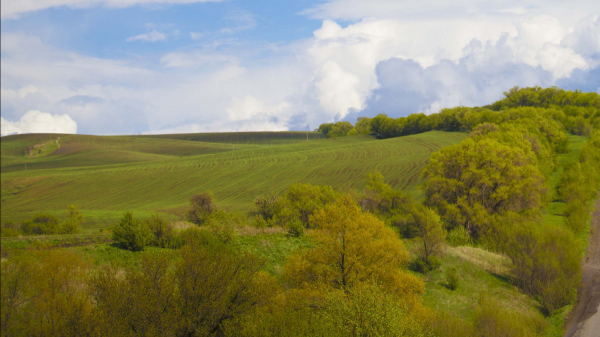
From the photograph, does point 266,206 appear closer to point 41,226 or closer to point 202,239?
point 41,226

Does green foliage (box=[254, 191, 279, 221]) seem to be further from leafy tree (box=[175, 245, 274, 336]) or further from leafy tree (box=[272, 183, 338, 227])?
leafy tree (box=[175, 245, 274, 336])

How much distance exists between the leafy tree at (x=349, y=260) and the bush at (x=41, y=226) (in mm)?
31178

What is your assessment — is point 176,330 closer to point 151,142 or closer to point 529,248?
point 529,248

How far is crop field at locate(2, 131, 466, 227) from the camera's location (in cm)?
7025

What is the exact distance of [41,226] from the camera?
42.7 m

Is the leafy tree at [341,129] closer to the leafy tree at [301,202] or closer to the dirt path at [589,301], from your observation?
the leafy tree at [301,202]

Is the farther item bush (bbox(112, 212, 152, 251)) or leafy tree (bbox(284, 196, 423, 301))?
bush (bbox(112, 212, 152, 251))

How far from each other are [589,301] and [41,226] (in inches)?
2019

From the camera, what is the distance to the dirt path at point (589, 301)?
76.4 ft

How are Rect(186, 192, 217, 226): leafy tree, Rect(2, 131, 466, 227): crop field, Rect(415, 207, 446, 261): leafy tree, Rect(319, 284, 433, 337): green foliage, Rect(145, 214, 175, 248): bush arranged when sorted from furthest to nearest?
Rect(2, 131, 466, 227): crop field, Rect(186, 192, 217, 226): leafy tree, Rect(415, 207, 446, 261): leafy tree, Rect(145, 214, 175, 248): bush, Rect(319, 284, 433, 337): green foliage

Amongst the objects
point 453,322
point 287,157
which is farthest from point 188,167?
point 453,322

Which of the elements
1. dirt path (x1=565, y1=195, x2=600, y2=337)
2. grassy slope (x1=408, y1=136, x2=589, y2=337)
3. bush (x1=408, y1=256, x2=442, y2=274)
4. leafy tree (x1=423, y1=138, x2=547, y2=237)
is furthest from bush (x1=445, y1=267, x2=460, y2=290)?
leafy tree (x1=423, y1=138, x2=547, y2=237)

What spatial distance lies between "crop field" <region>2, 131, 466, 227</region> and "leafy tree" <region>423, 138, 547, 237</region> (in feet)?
58.7

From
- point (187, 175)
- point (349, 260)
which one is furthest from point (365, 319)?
point (187, 175)
